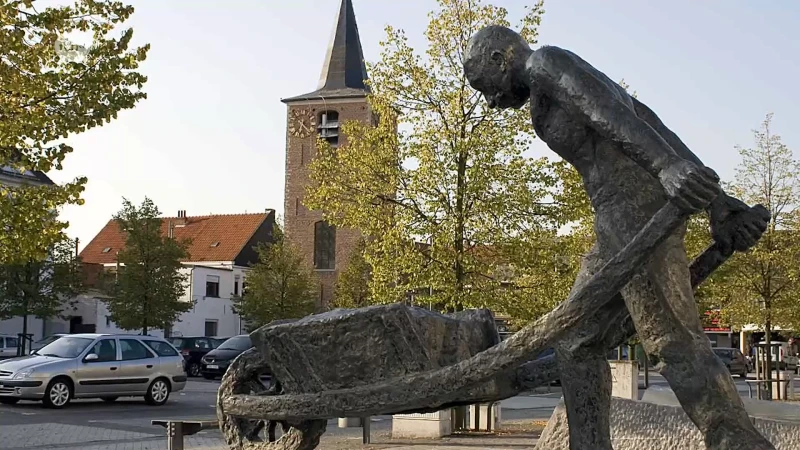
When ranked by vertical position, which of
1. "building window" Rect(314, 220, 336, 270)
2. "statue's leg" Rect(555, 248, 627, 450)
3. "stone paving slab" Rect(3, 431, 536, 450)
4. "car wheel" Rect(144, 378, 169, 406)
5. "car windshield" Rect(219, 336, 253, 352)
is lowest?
"stone paving slab" Rect(3, 431, 536, 450)

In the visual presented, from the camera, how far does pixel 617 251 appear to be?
436 centimetres

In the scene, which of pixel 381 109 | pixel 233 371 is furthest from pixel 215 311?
pixel 233 371

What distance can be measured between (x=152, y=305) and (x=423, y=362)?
116 feet

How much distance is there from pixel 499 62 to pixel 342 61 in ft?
211

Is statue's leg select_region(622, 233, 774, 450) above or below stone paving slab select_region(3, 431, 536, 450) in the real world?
above

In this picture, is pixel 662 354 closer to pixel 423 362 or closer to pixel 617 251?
pixel 617 251

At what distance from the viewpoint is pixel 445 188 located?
49.5ft

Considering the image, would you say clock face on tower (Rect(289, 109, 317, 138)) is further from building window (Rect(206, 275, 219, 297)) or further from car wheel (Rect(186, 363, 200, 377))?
car wheel (Rect(186, 363, 200, 377))

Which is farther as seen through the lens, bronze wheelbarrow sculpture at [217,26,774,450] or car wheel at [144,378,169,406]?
car wheel at [144,378,169,406]

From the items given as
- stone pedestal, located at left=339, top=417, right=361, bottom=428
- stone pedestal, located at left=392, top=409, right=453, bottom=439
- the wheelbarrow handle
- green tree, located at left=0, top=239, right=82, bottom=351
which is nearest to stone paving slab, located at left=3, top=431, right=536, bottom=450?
stone pedestal, located at left=392, top=409, right=453, bottom=439

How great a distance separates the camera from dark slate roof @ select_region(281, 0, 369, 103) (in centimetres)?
6775

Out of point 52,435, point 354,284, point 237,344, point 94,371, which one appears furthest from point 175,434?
point 354,284

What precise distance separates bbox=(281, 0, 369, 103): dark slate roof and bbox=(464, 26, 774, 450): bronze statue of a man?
63.3 metres

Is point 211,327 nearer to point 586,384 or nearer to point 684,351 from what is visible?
point 586,384
